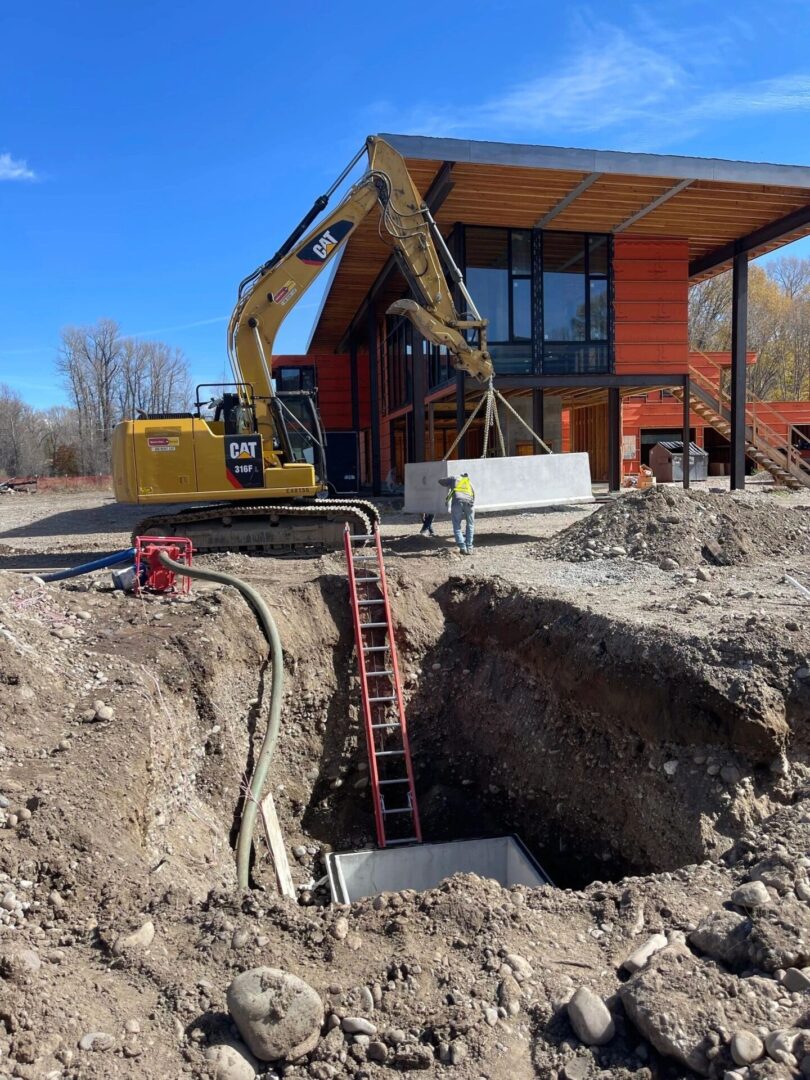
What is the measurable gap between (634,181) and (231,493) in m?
10.9

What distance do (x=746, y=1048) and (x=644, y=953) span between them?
71cm

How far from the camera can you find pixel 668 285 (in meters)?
19.4

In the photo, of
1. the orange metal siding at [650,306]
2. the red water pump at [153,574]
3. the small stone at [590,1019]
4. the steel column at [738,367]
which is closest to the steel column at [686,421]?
the orange metal siding at [650,306]

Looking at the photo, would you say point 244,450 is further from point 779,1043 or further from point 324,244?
point 779,1043

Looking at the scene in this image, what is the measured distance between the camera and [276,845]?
5.89m

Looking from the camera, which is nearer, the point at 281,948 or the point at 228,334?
the point at 281,948

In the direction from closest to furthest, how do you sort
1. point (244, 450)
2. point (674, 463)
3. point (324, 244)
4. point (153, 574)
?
point (153, 574)
point (244, 450)
point (324, 244)
point (674, 463)

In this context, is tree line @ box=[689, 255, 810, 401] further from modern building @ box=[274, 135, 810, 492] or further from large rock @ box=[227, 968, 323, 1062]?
large rock @ box=[227, 968, 323, 1062]

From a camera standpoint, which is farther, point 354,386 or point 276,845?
point 354,386

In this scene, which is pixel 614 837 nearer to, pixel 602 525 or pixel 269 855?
pixel 269 855

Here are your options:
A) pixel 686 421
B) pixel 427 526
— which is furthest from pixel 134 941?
pixel 686 421

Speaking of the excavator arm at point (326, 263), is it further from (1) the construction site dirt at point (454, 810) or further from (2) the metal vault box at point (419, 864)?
(2) the metal vault box at point (419, 864)

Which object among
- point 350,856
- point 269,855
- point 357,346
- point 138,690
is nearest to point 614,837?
point 350,856

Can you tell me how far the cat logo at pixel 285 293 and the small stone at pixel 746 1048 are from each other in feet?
36.9
